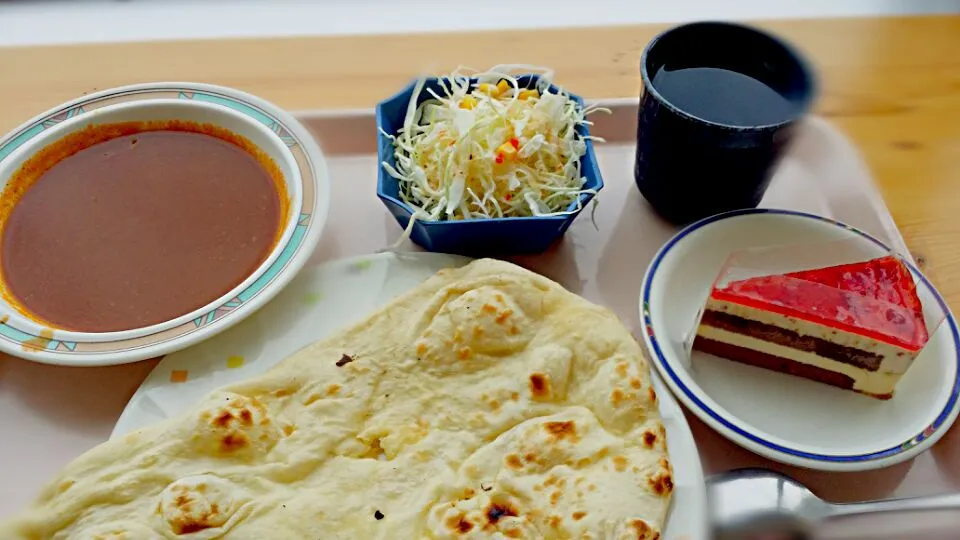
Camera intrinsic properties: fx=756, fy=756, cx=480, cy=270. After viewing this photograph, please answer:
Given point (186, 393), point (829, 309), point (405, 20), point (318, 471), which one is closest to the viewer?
point (318, 471)

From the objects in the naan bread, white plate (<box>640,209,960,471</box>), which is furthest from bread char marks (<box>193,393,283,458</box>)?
white plate (<box>640,209,960,471</box>)

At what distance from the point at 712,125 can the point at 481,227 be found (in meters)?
0.57

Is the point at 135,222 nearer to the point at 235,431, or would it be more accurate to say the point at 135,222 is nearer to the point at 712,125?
the point at 235,431

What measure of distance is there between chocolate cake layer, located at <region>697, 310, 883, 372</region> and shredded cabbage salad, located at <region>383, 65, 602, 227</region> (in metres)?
0.42

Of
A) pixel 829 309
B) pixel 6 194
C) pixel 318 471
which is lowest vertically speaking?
pixel 318 471

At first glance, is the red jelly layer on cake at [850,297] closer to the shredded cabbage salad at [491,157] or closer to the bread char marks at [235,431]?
the shredded cabbage salad at [491,157]

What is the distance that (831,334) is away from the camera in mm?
1640

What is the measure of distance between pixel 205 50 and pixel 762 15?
2.09 metres

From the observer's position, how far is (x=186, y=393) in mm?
1542

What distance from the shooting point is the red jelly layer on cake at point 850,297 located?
1614 mm

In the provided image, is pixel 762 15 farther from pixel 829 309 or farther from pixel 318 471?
pixel 318 471

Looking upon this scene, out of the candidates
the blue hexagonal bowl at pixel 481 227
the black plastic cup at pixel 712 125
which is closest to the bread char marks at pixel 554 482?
the blue hexagonal bowl at pixel 481 227

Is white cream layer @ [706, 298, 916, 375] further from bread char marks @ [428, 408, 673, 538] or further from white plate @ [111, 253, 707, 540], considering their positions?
bread char marks @ [428, 408, 673, 538]

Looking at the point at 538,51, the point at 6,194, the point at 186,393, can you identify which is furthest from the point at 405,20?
the point at 186,393
